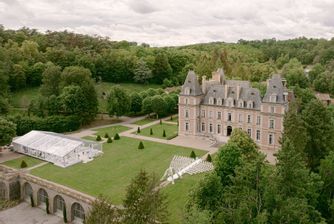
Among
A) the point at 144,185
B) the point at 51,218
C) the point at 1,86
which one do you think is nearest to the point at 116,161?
the point at 51,218

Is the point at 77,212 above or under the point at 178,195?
under

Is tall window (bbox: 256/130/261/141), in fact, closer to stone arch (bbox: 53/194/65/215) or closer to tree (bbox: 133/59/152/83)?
stone arch (bbox: 53/194/65/215)

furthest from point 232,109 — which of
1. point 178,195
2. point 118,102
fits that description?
point 118,102

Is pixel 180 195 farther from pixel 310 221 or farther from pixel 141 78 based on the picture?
pixel 141 78

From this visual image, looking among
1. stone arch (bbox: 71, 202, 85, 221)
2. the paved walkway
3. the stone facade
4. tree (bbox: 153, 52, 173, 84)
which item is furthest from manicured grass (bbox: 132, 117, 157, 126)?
stone arch (bbox: 71, 202, 85, 221)

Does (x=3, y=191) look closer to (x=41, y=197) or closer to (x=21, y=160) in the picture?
(x=41, y=197)

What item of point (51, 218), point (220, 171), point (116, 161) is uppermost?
point (220, 171)
